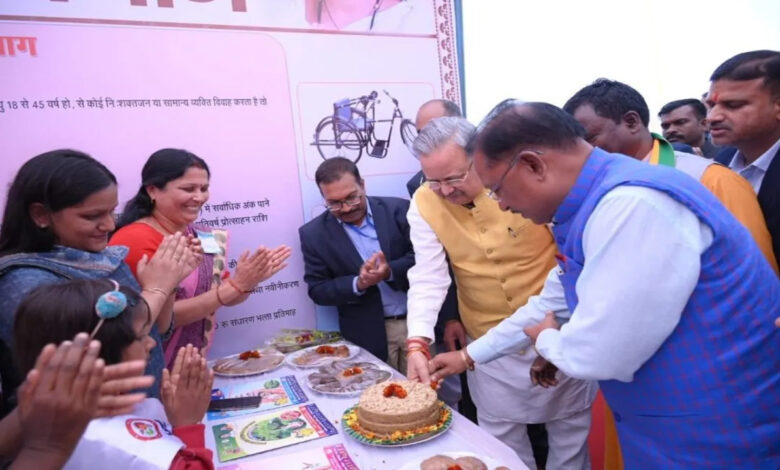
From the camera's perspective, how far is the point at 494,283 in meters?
2.21

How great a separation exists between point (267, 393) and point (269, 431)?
39 centimetres

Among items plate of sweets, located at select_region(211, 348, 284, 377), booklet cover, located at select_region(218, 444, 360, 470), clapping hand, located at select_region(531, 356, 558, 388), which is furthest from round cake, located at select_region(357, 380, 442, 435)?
plate of sweets, located at select_region(211, 348, 284, 377)

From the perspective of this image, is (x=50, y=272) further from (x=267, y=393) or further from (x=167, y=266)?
(x=267, y=393)

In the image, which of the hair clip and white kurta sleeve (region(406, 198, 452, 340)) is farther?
white kurta sleeve (region(406, 198, 452, 340))

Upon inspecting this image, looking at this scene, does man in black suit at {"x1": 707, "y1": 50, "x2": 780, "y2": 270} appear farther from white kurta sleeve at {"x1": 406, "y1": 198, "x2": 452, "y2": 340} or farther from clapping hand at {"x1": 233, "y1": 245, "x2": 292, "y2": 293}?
clapping hand at {"x1": 233, "y1": 245, "x2": 292, "y2": 293}

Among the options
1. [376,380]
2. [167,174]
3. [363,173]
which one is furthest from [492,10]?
[376,380]

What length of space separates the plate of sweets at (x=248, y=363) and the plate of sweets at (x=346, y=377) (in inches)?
10.9

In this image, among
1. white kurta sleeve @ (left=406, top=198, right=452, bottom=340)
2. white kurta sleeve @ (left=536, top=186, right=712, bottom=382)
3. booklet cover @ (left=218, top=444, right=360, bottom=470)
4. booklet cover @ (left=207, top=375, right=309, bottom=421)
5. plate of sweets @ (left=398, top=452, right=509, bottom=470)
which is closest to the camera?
white kurta sleeve @ (left=536, top=186, right=712, bottom=382)

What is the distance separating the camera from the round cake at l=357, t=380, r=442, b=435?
1.59 m

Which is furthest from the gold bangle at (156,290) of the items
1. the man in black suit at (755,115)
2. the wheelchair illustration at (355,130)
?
the man in black suit at (755,115)

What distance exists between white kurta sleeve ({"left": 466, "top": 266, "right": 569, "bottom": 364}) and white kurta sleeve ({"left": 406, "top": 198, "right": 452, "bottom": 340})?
342mm

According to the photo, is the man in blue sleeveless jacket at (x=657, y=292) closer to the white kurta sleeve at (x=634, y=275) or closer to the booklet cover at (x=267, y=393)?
the white kurta sleeve at (x=634, y=275)

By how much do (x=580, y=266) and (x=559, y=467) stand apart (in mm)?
1343

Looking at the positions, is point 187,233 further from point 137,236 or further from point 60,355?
point 60,355
